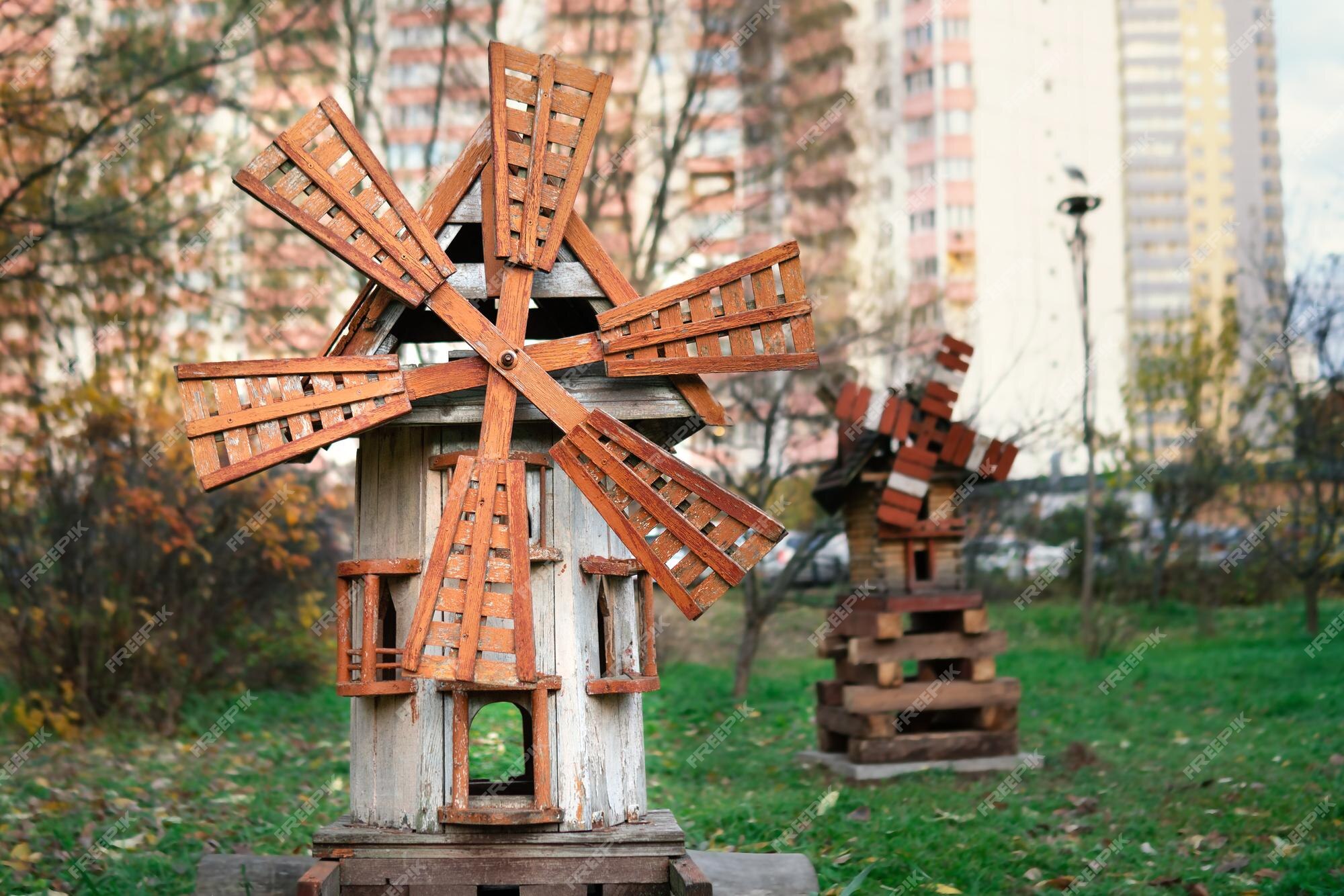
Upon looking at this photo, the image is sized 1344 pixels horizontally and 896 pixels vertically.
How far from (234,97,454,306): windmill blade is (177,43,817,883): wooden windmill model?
0.01 metres

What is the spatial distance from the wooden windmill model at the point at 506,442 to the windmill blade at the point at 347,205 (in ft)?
0.04

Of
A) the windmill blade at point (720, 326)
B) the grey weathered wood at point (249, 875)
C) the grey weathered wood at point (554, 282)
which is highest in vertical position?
the grey weathered wood at point (554, 282)

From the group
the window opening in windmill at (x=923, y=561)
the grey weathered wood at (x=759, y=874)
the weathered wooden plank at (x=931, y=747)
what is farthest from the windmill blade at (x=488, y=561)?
the window opening in windmill at (x=923, y=561)

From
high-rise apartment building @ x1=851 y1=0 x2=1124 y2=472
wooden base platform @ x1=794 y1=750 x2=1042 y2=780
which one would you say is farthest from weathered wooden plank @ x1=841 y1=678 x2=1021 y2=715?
high-rise apartment building @ x1=851 y1=0 x2=1124 y2=472

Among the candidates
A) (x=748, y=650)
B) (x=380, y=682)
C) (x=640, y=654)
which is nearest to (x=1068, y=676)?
(x=748, y=650)

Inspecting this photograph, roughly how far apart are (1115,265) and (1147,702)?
35838mm

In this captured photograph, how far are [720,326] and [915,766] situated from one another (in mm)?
5546

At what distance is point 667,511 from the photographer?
225 inches

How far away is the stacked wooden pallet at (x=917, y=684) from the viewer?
33.4 feet

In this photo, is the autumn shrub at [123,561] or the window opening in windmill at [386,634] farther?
the autumn shrub at [123,561]

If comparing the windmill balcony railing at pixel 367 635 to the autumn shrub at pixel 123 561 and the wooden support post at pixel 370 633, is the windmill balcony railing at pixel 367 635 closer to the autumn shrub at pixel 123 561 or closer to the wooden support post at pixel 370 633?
the wooden support post at pixel 370 633

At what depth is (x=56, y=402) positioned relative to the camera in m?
11.1

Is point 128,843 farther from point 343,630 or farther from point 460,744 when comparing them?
point 460,744

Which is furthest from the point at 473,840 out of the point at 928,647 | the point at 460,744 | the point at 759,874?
the point at 928,647
